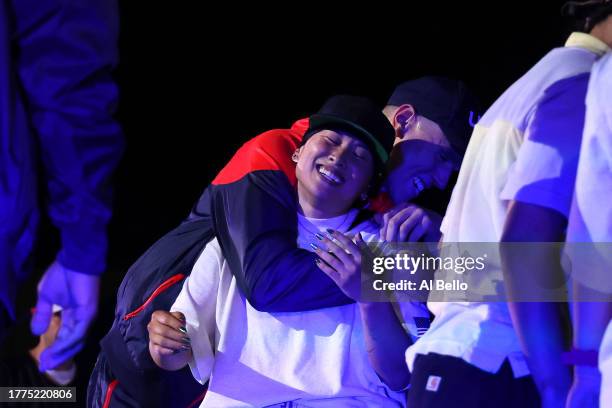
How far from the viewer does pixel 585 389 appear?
48.1 inches

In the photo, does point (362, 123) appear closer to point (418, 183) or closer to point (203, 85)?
point (418, 183)

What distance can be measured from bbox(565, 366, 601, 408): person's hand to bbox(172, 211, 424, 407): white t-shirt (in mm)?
612

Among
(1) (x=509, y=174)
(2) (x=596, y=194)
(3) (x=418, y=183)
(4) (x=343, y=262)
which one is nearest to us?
(2) (x=596, y=194)

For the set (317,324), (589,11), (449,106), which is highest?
(589,11)

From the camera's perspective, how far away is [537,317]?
49.8 inches

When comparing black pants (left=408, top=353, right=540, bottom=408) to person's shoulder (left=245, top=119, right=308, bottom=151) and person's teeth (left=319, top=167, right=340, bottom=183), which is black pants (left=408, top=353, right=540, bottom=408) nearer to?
person's teeth (left=319, top=167, right=340, bottom=183)

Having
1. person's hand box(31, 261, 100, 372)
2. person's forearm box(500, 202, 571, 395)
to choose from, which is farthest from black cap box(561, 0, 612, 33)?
person's hand box(31, 261, 100, 372)

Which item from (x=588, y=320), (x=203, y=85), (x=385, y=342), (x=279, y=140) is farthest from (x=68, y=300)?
(x=203, y=85)

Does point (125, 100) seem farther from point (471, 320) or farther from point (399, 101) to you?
point (471, 320)

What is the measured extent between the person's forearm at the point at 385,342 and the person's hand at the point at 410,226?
0.50 ft

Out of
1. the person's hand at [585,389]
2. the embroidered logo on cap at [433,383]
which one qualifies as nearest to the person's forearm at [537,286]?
the person's hand at [585,389]

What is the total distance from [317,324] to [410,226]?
0.91 ft

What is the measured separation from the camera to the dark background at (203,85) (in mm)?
2539

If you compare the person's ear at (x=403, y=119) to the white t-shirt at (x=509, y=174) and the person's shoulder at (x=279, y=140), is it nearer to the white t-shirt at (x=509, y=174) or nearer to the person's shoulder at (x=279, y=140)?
the person's shoulder at (x=279, y=140)
